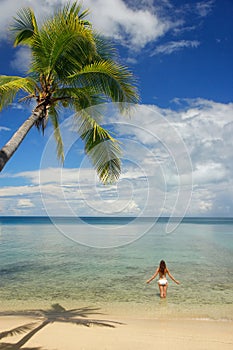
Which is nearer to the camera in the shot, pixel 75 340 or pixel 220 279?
pixel 75 340

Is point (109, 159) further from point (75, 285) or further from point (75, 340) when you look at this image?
point (75, 285)

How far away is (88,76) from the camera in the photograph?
21.4 ft

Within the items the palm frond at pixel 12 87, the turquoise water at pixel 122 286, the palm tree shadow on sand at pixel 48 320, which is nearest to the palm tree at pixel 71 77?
the palm frond at pixel 12 87

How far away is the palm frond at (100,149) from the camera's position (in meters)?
7.14

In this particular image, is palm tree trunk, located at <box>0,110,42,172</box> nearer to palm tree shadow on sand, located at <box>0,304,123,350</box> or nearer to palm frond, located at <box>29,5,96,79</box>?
palm frond, located at <box>29,5,96,79</box>

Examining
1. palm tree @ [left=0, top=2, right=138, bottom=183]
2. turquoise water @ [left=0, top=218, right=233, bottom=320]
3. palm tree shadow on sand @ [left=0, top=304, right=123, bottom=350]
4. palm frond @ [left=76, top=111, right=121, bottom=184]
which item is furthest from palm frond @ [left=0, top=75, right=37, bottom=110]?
palm tree shadow on sand @ [left=0, top=304, right=123, bottom=350]

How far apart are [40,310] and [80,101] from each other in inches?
279

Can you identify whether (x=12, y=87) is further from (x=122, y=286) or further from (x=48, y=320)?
(x=122, y=286)

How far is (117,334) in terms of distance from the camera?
7.63 metres

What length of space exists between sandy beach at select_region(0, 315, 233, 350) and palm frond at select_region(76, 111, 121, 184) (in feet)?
12.3

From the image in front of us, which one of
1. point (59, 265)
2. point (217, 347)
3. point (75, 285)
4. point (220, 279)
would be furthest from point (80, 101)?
point (59, 265)

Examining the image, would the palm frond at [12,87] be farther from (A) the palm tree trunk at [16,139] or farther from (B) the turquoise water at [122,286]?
(B) the turquoise water at [122,286]

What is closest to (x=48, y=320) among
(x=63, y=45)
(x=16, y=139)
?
(x=16, y=139)

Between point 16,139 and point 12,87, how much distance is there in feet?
3.73
